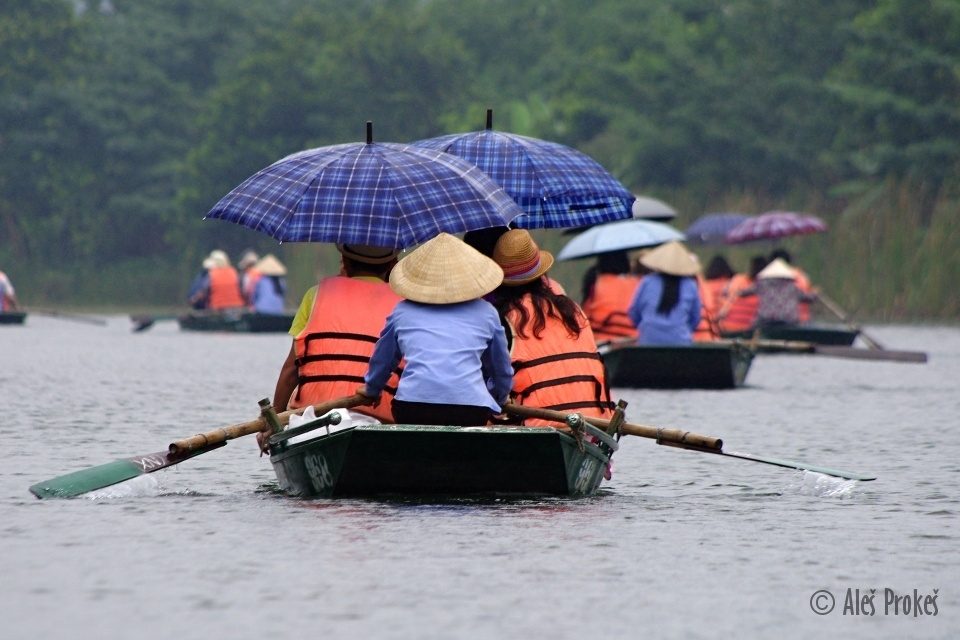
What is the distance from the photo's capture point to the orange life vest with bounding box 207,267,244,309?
3931 cm

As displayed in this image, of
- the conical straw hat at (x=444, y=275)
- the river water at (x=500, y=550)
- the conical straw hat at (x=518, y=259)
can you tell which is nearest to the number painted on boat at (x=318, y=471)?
the river water at (x=500, y=550)

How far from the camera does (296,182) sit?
10.9 metres

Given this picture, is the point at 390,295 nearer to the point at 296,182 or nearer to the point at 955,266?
the point at 296,182

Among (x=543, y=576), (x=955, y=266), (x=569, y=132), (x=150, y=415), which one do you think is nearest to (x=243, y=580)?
(x=543, y=576)

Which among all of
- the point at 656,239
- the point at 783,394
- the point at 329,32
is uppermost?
the point at 329,32

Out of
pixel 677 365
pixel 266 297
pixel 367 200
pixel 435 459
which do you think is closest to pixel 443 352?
pixel 435 459

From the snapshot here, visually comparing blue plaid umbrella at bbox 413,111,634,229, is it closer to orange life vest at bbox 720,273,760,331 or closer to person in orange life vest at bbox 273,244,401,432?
person in orange life vest at bbox 273,244,401,432

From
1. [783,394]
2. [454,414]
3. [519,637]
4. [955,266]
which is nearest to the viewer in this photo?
[519,637]

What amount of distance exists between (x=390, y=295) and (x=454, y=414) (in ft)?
2.98

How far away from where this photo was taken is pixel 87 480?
10398 mm

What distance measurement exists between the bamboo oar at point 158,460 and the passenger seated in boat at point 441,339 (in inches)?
10.8

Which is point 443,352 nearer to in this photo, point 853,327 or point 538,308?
point 538,308

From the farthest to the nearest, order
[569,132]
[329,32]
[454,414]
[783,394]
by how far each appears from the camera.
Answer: [329,32]
[569,132]
[783,394]
[454,414]

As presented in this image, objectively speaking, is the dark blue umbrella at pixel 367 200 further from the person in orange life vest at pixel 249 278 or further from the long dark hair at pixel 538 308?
the person in orange life vest at pixel 249 278
